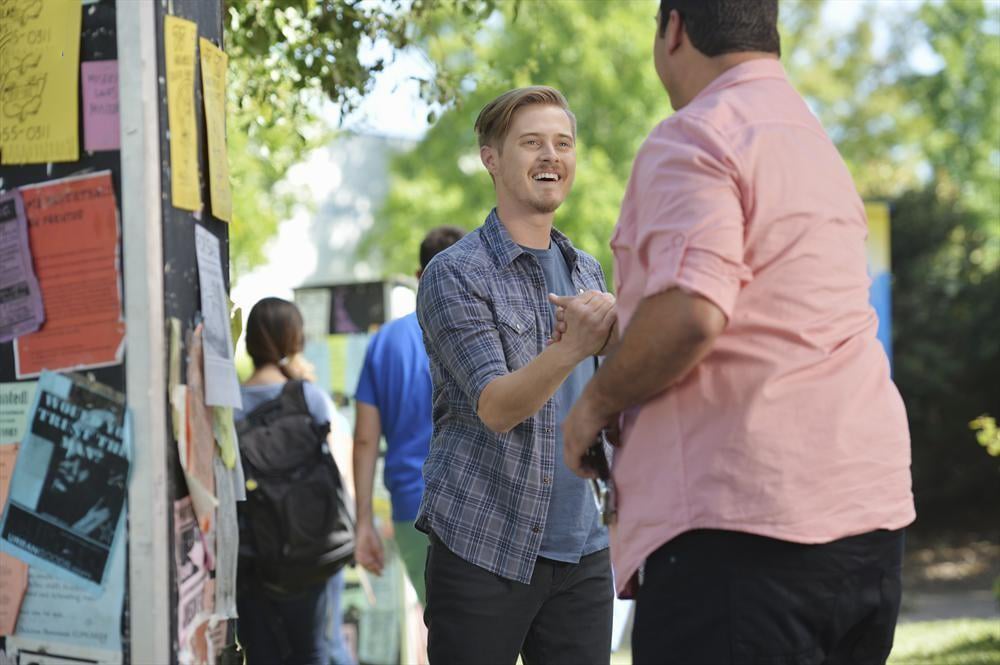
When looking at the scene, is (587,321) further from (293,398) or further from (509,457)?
(293,398)

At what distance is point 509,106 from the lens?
347 centimetres

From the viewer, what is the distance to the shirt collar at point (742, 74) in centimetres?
234

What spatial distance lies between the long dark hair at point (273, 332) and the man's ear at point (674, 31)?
359 cm

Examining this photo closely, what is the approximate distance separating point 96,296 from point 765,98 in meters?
1.38

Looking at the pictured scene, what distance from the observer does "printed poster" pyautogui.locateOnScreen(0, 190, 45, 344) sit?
2.70m

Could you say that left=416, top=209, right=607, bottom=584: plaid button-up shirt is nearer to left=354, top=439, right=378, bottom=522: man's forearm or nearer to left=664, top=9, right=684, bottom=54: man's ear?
left=664, top=9, right=684, bottom=54: man's ear

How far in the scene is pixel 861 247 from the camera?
7.92ft

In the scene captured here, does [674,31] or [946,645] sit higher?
[674,31]

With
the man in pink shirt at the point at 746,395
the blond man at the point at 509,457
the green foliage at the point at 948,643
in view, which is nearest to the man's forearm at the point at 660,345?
the man in pink shirt at the point at 746,395

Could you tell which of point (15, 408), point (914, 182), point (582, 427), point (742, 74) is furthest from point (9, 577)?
point (914, 182)

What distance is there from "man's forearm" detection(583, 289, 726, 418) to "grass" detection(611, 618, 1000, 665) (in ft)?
20.4

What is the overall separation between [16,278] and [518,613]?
1419 mm

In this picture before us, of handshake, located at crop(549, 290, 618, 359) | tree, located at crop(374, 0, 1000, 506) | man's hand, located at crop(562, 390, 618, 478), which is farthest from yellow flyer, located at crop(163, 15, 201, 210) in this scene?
tree, located at crop(374, 0, 1000, 506)

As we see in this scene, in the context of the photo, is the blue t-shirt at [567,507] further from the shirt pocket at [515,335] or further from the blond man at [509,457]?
the shirt pocket at [515,335]
